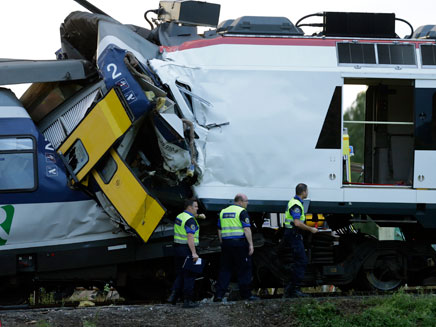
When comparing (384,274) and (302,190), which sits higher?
(302,190)

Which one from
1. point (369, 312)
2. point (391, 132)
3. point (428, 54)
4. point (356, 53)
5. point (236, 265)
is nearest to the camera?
point (369, 312)

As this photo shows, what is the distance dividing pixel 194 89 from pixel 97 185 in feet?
6.33

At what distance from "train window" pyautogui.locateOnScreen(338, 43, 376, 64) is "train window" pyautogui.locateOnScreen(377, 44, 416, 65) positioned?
13cm

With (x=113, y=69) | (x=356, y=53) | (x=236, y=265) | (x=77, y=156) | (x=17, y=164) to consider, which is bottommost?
(x=236, y=265)

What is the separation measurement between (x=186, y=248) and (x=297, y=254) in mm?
1603

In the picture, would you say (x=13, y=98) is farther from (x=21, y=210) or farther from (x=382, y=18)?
(x=382, y=18)

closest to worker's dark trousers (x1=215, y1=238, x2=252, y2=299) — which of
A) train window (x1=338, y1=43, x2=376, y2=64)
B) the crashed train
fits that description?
the crashed train

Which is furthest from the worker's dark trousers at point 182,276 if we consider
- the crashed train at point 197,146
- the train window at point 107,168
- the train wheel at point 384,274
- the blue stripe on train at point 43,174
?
the train wheel at point 384,274

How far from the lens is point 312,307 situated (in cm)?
914

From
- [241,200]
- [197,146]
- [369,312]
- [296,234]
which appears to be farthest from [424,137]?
[197,146]

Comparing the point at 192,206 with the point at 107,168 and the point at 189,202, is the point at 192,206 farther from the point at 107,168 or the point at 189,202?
the point at 107,168

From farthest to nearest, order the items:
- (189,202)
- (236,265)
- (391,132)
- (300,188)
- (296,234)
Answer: (391,132) → (296,234) → (236,265) → (300,188) → (189,202)

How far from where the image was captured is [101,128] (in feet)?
33.1

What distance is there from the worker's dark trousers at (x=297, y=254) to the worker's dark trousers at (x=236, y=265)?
0.65 m
